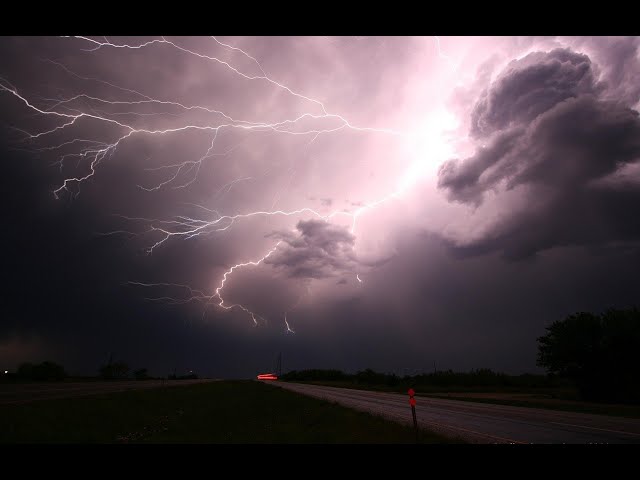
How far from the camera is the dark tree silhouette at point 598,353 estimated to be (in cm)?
2775

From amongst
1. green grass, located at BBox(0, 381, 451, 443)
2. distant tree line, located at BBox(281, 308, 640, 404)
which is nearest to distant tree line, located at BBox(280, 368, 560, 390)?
distant tree line, located at BBox(281, 308, 640, 404)

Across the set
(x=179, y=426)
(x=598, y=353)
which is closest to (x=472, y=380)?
(x=598, y=353)

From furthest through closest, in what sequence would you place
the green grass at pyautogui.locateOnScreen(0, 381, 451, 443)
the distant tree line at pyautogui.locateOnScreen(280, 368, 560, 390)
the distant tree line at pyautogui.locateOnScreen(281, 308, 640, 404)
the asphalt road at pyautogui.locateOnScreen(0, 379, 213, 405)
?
the distant tree line at pyautogui.locateOnScreen(280, 368, 560, 390)
the distant tree line at pyautogui.locateOnScreen(281, 308, 640, 404)
the asphalt road at pyautogui.locateOnScreen(0, 379, 213, 405)
the green grass at pyautogui.locateOnScreen(0, 381, 451, 443)

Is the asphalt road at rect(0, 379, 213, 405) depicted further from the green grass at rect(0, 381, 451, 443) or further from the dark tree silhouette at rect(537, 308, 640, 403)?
the dark tree silhouette at rect(537, 308, 640, 403)

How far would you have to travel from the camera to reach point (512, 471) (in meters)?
3.19

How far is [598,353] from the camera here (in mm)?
29672

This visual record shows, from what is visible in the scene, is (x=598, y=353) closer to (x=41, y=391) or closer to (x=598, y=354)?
(x=598, y=354)

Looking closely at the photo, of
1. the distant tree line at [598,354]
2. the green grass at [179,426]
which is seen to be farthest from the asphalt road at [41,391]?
the distant tree line at [598,354]

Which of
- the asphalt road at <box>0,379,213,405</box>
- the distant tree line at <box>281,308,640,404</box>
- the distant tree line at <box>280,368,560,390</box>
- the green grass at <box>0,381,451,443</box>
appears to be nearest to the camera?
the green grass at <box>0,381,451,443</box>

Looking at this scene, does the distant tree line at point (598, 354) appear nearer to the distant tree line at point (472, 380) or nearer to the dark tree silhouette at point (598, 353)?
the dark tree silhouette at point (598, 353)

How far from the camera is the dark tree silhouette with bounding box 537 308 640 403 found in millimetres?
27752
